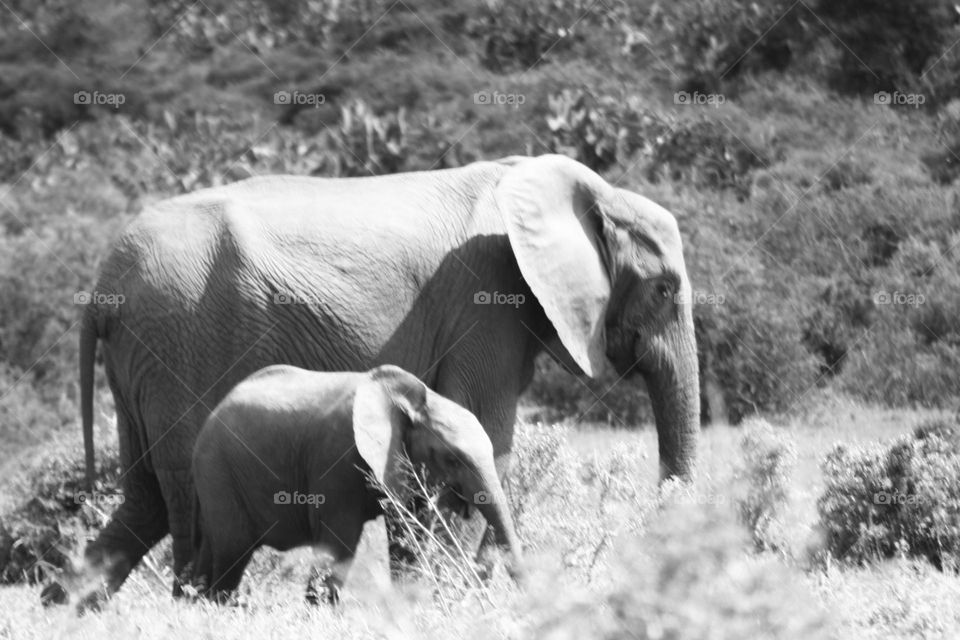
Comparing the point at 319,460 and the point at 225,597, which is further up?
the point at 319,460

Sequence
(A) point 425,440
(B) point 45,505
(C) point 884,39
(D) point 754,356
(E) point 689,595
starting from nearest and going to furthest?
(E) point 689,595 → (A) point 425,440 → (B) point 45,505 → (D) point 754,356 → (C) point 884,39

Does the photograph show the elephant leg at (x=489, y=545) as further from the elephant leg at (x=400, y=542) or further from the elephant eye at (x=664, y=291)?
the elephant eye at (x=664, y=291)

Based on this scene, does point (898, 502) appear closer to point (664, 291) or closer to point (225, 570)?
point (664, 291)

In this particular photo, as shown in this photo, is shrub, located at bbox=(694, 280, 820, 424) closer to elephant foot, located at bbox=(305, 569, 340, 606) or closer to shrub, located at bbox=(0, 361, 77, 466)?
shrub, located at bbox=(0, 361, 77, 466)

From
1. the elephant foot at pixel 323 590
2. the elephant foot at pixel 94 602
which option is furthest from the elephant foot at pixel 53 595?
Answer: the elephant foot at pixel 323 590

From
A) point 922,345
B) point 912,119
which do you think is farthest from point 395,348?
point 912,119

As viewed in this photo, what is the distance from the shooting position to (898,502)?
866 centimetres

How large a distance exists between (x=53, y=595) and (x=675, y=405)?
10.9 ft

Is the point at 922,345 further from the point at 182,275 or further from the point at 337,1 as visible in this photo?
the point at 337,1

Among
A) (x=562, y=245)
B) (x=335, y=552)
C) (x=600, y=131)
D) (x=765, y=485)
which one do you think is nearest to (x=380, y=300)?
(x=562, y=245)

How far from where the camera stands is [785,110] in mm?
21688

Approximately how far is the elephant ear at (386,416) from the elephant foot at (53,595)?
1961 mm

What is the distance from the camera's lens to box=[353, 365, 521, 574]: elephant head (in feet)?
24.8

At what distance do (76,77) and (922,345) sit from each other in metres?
17.9
